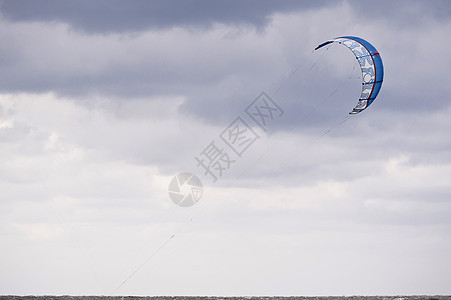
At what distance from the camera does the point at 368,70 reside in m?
63.1

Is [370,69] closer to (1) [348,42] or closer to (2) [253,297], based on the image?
(1) [348,42]

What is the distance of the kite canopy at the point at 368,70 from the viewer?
206 feet

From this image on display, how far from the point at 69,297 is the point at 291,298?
2193 centimetres

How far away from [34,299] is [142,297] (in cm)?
1079

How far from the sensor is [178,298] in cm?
7150

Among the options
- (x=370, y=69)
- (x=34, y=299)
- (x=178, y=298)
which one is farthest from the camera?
(x=178, y=298)

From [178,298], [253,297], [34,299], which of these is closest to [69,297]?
[34,299]

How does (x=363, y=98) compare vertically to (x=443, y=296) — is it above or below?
above

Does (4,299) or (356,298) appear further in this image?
(356,298)

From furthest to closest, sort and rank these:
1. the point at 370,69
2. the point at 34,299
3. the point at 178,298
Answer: the point at 178,298 → the point at 34,299 → the point at 370,69

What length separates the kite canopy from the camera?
206 ft

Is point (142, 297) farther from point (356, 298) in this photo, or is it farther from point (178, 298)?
point (356, 298)

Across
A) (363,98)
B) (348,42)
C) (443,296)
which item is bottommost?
(443,296)

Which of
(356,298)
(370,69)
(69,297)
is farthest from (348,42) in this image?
(69,297)
